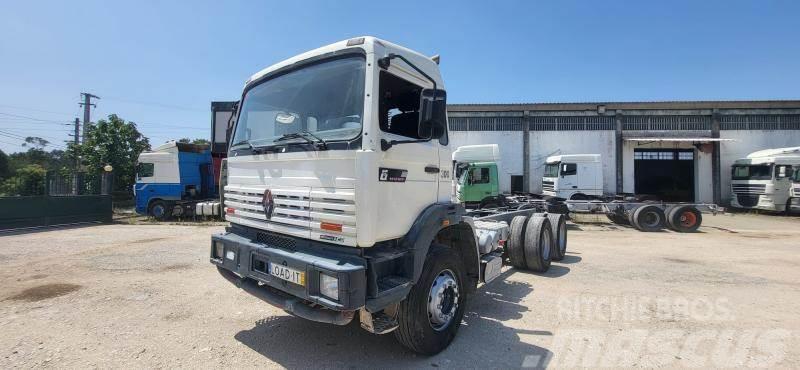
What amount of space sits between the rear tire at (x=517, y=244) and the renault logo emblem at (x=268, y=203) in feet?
15.2

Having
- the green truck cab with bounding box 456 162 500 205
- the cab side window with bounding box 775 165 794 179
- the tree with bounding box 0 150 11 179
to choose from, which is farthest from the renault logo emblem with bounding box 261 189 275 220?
the tree with bounding box 0 150 11 179

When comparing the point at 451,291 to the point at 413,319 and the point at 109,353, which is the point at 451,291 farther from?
the point at 109,353

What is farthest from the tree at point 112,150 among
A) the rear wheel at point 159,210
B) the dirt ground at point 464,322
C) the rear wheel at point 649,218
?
the rear wheel at point 649,218

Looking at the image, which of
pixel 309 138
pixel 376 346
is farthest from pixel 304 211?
pixel 376 346

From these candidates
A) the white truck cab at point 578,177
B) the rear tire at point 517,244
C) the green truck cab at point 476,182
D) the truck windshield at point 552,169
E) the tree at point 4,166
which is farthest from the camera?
the tree at point 4,166

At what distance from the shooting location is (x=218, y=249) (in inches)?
154

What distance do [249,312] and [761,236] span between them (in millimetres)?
15078

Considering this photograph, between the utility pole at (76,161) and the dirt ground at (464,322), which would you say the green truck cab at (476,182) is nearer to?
the dirt ground at (464,322)

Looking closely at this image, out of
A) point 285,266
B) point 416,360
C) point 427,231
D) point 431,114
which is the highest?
point 431,114

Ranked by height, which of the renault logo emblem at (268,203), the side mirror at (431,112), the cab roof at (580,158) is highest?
the cab roof at (580,158)

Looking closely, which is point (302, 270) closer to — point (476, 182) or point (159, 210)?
point (476, 182)

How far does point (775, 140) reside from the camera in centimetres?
2328

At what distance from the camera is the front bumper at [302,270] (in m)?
2.71

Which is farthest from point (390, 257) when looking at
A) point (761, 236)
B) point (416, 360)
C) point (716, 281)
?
point (761, 236)
